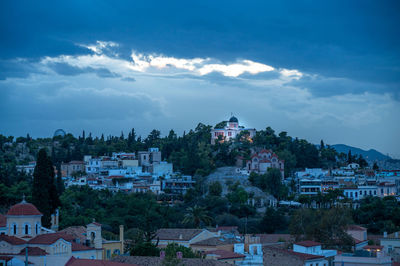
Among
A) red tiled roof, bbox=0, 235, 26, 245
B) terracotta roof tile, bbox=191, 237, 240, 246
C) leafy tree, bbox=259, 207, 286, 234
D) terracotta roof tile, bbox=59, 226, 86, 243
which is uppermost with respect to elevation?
red tiled roof, bbox=0, 235, 26, 245

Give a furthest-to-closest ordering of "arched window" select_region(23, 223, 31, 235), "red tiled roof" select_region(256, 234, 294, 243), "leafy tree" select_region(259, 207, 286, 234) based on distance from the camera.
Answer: "leafy tree" select_region(259, 207, 286, 234) → "red tiled roof" select_region(256, 234, 294, 243) → "arched window" select_region(23, 223, 31, 235)

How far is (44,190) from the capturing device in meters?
52.6

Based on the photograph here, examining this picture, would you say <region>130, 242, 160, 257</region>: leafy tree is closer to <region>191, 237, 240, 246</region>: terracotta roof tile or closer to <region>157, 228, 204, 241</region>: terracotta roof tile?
<region>191, 237, 240, 246</region>: terracotta roof tile

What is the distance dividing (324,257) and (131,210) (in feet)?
125

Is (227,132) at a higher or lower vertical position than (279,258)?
higher

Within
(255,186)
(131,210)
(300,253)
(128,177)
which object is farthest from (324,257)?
(128,177)

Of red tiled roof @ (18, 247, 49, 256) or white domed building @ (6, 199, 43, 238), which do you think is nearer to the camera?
red tiled roof @ (18, 247, 49, 256)

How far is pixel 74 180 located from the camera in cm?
10456

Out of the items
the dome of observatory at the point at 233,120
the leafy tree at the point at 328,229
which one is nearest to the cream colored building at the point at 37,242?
the leafy tree at the point at 328,229

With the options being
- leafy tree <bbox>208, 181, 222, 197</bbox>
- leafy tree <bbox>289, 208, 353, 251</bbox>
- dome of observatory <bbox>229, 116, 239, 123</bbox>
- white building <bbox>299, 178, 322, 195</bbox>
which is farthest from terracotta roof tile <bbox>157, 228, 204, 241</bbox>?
dome of observatory <bbox>229, 116, 239, 123</bbox>

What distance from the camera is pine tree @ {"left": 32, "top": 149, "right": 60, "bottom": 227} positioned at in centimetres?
5206

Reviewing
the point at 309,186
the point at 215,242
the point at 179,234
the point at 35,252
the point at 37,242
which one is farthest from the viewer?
the point at 309,186

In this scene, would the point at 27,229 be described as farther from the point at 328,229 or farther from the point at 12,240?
the point at 328,229

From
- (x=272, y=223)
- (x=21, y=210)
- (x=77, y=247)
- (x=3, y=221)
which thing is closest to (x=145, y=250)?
(x=77, y=247)
